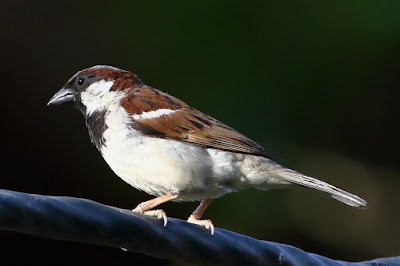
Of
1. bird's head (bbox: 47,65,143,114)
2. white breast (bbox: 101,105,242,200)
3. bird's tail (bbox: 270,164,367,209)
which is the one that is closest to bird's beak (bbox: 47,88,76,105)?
bird's head (bbox: 47,65,143,114)

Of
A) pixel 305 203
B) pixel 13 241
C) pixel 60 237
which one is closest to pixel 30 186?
pixel 13 241

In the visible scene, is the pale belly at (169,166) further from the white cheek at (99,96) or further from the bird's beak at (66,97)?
the bird's beak at (66,97)

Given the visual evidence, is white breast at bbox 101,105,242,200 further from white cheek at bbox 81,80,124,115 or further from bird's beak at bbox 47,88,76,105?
bird's beak at bbox 47,88,76,105

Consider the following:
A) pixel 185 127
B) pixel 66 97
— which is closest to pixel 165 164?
pixel 185 127

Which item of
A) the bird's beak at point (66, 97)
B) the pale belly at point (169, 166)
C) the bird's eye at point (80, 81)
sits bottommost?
the pale belly at point (169, 166)

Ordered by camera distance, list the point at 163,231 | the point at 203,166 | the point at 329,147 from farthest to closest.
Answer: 1. the point at 329,147
2. the point at 203,166
3. the point at 163,231

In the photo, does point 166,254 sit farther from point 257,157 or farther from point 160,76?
point 160,76

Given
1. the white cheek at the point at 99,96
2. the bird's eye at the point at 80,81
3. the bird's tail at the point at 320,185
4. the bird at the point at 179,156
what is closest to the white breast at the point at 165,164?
the bird at the point at 179,156

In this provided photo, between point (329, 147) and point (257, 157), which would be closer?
point (257, 157)

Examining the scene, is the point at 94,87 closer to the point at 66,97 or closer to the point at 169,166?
the point at 66,97
